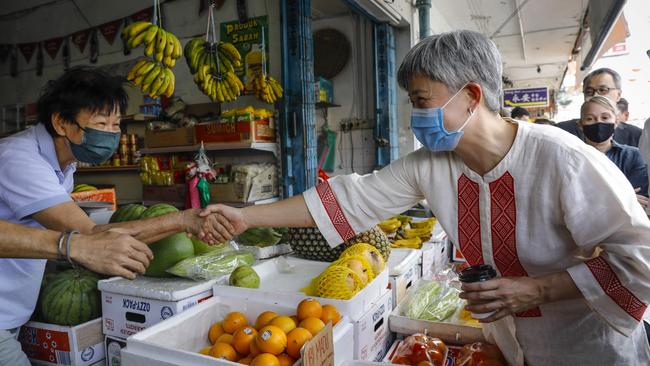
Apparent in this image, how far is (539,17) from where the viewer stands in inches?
320

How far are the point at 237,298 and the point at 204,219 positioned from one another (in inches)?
15.8

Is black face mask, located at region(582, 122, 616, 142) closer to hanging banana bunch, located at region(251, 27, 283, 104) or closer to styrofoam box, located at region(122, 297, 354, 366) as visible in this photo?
styrofoam box, located at region(122, 297, 354, 366)

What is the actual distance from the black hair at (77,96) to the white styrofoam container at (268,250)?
3.02 feet

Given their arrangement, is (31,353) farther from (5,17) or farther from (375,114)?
(5,17)

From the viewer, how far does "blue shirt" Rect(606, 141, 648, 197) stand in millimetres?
3201

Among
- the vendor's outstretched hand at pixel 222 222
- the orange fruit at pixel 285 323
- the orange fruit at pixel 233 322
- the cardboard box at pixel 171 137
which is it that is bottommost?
the orange fruit at pixel 233 322

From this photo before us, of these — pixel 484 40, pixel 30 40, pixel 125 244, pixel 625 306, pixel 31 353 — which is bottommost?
pixel 31 353

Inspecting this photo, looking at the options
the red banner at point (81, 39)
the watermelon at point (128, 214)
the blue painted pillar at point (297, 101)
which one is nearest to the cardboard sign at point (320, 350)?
the watermelon at point (128, 214)

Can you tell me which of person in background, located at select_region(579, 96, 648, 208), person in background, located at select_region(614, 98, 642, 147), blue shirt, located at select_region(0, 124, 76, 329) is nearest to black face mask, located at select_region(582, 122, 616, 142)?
person in background, located at select_region(579, 96, 648, 208)

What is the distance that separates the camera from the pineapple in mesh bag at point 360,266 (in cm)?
171

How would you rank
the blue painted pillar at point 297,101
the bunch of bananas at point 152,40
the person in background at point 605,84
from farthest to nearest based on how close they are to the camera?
the blue painted pillar at point 297,101 → the person in background at point 605,84 → the bunch of bananas at point 152,40

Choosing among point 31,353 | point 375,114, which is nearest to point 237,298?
point 31,353

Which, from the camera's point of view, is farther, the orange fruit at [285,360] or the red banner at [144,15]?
the red banner at [144,15]

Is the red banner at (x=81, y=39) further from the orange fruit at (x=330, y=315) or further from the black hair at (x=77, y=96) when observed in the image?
the orange fruit at (x=330, y=315)
